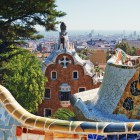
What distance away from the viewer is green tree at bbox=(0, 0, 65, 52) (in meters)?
13.3

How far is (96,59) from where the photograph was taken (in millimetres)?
66938

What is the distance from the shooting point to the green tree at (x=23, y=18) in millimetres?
13258

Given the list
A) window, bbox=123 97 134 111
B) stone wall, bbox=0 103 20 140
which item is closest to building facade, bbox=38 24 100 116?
window, bbox=123 97 134 111

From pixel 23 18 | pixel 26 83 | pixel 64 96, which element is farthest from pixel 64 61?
pixel 23 18

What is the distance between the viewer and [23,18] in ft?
46.3

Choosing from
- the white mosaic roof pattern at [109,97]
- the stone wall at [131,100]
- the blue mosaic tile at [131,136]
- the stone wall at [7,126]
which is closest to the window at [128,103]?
the stone wall at [131,100]

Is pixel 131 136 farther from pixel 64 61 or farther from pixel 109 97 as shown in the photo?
pixel 64 61

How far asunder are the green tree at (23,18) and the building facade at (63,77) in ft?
31.3

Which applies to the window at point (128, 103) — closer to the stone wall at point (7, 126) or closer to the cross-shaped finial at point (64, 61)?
the stone wall at point (7, 126)

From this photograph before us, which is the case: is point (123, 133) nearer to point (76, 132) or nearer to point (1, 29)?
point (76, 132)

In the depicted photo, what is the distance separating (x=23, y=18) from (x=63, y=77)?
10980mm

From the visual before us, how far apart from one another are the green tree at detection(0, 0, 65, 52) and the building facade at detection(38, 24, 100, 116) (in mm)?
9539

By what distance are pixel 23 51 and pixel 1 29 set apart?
213 centimetres

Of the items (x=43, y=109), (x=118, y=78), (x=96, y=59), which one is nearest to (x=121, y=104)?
(x=118, y=78)
